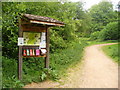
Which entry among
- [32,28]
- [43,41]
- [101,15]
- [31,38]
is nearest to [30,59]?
[43,41]

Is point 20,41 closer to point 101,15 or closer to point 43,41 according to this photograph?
point 43,41

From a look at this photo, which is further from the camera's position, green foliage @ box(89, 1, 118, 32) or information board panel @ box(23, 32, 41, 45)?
green foliage @ box(89, 1, 118, 32)

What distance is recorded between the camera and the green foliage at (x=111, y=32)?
22.9m

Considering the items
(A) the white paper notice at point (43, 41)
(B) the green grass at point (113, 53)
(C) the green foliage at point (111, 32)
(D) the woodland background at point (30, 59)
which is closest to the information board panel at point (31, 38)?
(A) the white paper notice at point (43, 41)

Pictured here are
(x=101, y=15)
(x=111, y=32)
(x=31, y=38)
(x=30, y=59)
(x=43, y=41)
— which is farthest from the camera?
(x=101, y=15)

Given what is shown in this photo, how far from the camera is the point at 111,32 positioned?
78.4 feet

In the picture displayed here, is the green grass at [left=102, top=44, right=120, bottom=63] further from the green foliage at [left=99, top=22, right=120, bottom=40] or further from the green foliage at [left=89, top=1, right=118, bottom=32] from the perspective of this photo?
the green foliage at [left=89, top=1, right=118, bottom=32]

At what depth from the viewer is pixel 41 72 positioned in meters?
6.01

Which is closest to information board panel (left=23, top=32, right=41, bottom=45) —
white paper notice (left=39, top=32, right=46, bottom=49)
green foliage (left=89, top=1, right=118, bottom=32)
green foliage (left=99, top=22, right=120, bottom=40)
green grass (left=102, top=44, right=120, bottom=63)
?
white paper notice (left=39, top=32, right=46, bottom=49)

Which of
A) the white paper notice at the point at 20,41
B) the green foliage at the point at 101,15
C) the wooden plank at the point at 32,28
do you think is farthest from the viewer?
the green foliage at the point at 101,15

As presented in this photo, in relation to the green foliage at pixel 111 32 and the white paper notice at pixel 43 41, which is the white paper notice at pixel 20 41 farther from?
the green foliage at pixel 111 32

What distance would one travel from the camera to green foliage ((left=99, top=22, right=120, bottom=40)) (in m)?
22.9

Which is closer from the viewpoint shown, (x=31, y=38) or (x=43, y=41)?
(x=31, y=38)

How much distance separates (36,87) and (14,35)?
100 inches
